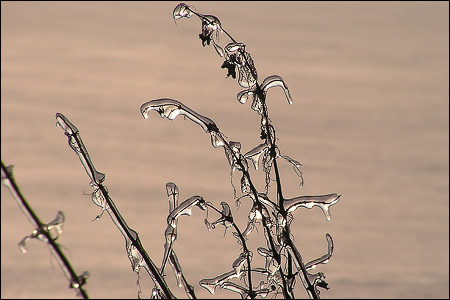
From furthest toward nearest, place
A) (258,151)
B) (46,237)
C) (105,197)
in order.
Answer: (258,151) → (105,197) → (46,237)

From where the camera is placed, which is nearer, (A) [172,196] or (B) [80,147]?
(B) [80,147]

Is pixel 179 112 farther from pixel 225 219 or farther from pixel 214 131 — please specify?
pixel 225 219

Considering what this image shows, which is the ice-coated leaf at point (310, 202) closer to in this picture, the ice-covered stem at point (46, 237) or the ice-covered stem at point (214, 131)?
the ice-covered stem at point (214, 131)

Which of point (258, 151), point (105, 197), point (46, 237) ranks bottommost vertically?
point (46, 237)

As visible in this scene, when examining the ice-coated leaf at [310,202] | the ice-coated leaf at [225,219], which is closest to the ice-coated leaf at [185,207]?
the ice-coated leaf at [225,219]

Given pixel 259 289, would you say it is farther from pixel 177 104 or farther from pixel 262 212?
pixel 177 104

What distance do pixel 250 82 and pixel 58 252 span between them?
470mm

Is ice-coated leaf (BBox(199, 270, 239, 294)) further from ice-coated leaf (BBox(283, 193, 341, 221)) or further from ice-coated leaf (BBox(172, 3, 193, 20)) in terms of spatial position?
ice-coated leaf (BBox(172, 3, 193, 20))

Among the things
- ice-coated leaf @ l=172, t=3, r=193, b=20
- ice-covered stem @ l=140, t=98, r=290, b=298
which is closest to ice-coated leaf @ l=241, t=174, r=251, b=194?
ice-covered stem @ l=140, t=98, r=290, b=298

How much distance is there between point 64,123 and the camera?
1.13 meters

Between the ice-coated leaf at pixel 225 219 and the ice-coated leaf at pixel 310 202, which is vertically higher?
the ice-coated leaf at pixel 310 202

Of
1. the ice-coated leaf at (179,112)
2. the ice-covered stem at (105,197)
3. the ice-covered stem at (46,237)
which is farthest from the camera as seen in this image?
the ice-coated leaf at (179,112)

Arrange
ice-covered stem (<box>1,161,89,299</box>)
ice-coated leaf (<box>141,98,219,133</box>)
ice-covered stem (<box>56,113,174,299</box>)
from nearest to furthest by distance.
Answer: ice-covered stem (<box>1,161,89,299</box>) < ice-covered stem (<box>56,113,174,299</box>) < ice-coated leaf (<box>141,98,219,133</box>)

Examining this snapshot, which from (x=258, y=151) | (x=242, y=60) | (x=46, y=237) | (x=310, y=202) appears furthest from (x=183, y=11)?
(x=46, y=237)
